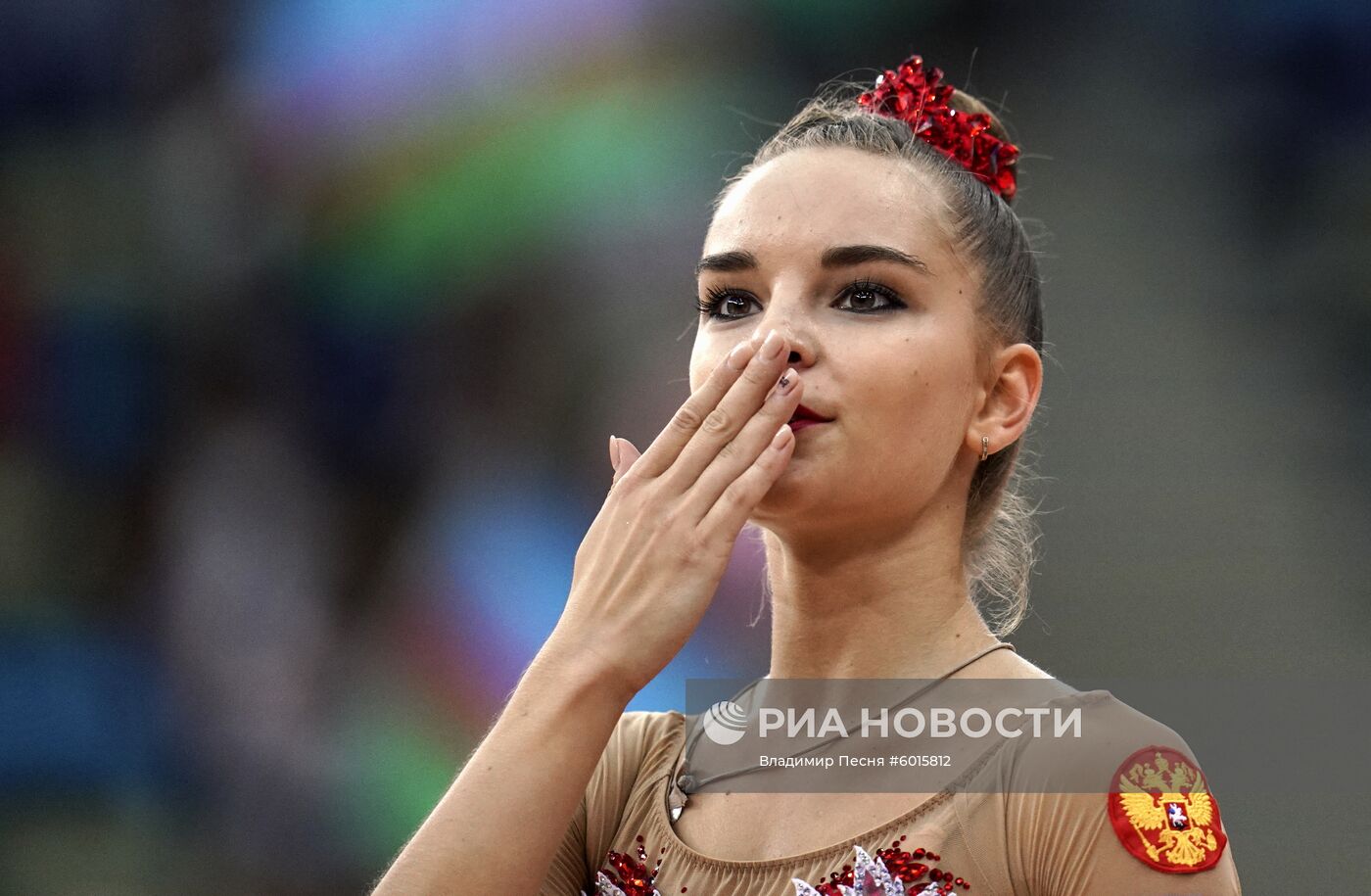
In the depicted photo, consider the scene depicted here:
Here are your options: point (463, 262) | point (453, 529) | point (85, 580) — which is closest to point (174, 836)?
point (85, 580)

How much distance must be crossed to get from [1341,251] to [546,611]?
1975 millimetres

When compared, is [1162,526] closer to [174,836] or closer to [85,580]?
[174,836]

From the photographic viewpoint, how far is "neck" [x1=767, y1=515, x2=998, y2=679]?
1599 mm

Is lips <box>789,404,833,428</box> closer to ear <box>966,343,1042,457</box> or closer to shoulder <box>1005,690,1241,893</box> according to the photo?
ear <box>966,343,1042,457</box>

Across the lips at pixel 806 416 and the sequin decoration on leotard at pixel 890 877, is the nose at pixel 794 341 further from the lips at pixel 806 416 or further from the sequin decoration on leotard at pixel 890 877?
the sequin decoration on leotard at pixel 890 877

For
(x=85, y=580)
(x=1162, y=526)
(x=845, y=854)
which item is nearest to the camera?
(x=845, y=854)

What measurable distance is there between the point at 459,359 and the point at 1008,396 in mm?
2259

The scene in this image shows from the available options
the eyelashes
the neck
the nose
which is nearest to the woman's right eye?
the eyelashes

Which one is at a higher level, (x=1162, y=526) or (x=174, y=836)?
(x=1162, y=526)

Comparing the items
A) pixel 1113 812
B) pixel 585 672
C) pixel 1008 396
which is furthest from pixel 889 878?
pixel 1008 396

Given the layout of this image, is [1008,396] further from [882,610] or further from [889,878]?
[889,878]

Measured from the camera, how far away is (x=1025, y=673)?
1.55 metres

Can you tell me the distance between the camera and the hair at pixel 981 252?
66.2 inches

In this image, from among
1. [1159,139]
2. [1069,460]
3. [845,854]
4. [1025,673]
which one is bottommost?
[845,854]
